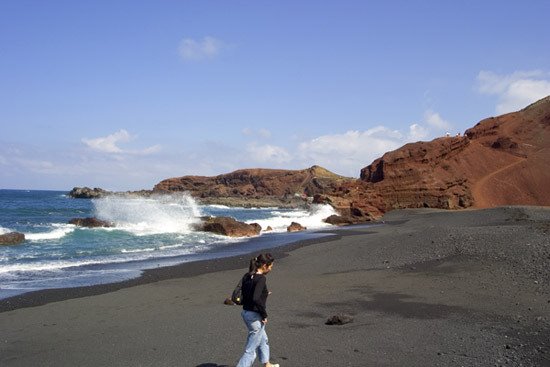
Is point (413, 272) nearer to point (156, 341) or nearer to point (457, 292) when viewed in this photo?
point (457, 292)

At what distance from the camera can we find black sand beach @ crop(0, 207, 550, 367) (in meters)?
6.52

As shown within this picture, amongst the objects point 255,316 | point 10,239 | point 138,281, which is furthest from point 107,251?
point 255,316

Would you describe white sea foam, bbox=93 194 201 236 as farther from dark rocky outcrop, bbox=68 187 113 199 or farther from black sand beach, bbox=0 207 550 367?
dark rocky outcrop, bbox=68 187 113 199

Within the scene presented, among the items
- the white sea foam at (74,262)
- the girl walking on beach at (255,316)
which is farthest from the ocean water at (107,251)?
the girl walking on beach at (255,316)

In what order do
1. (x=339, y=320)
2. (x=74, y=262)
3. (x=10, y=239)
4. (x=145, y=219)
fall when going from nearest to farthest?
(x=339, y=320), (x=74, y=262), (x=10, y=239), (x=145, y=219)

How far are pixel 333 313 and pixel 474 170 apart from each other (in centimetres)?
4001

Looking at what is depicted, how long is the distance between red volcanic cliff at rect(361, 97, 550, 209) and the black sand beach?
91.5 feet

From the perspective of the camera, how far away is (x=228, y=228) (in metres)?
28.5

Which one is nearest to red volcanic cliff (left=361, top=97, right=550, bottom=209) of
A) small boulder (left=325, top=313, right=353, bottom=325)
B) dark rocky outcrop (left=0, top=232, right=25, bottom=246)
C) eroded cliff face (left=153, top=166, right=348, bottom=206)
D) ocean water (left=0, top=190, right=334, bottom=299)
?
ocean water (left=0, top=190, right=334, bottom=299)

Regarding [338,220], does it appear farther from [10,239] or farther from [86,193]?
[86,193]

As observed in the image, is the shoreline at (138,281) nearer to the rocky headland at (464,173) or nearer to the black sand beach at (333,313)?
the black sand beach at (333,313)

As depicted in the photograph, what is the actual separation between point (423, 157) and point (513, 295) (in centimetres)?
3764

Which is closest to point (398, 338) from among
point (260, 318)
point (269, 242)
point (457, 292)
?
point (260, 318)

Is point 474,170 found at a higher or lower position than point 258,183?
lower
